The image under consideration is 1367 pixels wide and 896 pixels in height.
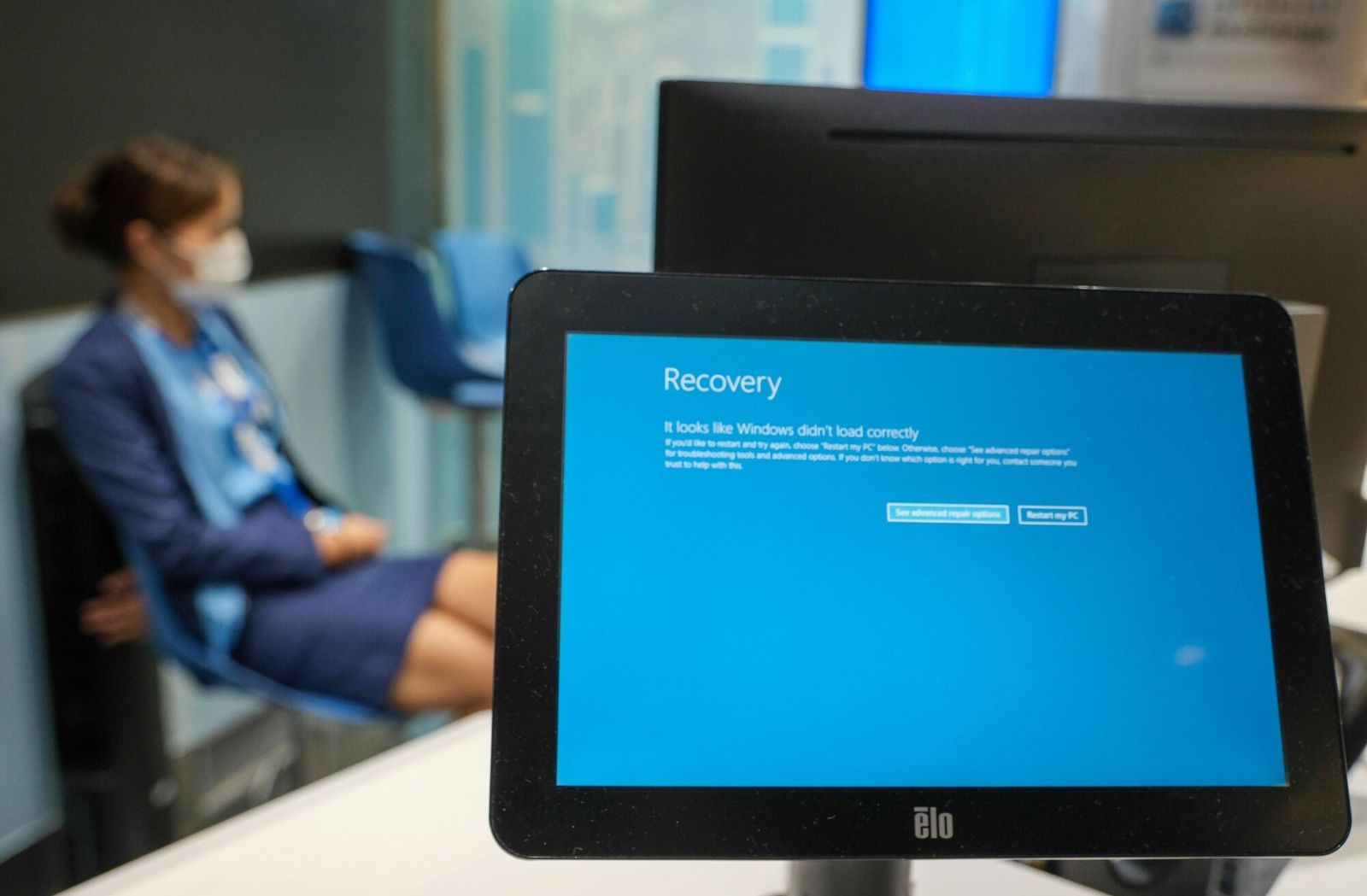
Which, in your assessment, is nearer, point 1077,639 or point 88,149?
point 1077,639

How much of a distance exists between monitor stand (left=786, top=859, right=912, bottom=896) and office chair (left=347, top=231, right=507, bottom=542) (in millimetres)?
2590

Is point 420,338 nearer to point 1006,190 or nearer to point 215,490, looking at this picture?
point 215,490

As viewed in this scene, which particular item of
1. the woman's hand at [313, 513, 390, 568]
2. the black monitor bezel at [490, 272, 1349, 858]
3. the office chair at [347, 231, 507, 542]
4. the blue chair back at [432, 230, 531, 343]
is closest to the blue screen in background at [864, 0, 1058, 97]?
the black monitor bezel at [490, 272, 1349, 858]

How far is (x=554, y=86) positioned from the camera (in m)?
3.61

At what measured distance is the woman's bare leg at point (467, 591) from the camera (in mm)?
1988

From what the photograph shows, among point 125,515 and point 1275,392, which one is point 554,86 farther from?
point 1275,392

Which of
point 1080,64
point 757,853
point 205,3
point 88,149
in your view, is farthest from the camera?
point 205,3

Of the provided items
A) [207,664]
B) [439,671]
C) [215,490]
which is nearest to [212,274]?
[215,490]

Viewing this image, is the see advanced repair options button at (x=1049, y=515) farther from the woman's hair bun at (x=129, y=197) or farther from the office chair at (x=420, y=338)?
the office chair at (x=420, y=338)

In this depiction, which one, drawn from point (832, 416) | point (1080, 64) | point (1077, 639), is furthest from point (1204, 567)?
point (1080, 64)

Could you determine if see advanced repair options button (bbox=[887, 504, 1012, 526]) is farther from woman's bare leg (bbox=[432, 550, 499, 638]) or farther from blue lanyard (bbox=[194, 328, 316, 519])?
blue lanyard (bbox=[194, 328, 316, 519])

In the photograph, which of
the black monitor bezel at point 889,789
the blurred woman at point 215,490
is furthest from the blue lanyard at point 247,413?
the black monitor bezel at point 889,789

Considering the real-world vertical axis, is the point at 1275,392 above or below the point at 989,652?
above

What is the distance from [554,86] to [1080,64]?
2391 mm
